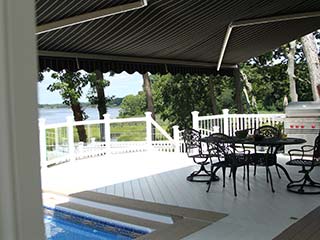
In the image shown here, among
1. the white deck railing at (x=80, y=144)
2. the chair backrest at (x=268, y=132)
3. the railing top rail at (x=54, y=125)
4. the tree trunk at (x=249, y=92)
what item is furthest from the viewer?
the tree trunk at (x=249, y=92)

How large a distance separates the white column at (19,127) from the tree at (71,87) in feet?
50.2

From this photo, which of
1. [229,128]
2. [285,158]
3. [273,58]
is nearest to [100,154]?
[229,128]

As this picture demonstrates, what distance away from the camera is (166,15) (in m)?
5.78

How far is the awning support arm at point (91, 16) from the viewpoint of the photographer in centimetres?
493

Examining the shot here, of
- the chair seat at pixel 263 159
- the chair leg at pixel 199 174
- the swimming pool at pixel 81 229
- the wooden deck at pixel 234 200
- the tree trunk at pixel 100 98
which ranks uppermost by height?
the tree trunk at pixel 100 98

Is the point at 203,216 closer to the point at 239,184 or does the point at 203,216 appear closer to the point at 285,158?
the point at 239,184

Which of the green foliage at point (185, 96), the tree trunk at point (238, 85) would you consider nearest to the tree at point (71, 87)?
the green foliage at point (185, 96)

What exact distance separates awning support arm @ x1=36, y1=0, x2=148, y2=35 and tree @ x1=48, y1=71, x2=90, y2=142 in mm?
10815

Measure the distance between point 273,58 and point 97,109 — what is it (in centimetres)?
874

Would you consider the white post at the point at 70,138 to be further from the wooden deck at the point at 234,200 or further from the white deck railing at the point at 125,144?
the wooden deck at the point at 234,200

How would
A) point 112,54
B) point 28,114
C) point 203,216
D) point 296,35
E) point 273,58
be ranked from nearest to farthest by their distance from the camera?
point 28,114, point 203,216, point 112,54, point 296,35, point 273,58

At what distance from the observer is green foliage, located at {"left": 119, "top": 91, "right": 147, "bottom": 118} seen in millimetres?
23127

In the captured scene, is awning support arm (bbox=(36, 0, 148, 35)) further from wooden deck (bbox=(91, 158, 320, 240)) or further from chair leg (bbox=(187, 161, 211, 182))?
chair leg (bbox=(187, 161, 211, 182))

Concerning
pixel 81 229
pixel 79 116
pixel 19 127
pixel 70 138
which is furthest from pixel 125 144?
pixel 19 127
